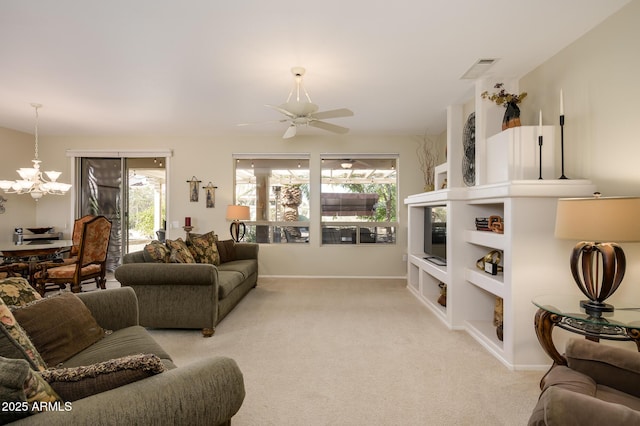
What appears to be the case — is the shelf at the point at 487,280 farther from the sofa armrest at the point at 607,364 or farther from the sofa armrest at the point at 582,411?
the sofa armrest at the point at 582,411

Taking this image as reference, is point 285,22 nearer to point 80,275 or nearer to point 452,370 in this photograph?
point 452,370

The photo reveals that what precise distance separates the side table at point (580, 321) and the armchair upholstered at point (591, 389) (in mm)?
366

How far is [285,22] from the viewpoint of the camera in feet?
7.45

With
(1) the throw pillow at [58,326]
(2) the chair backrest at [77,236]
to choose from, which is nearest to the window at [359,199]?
(2) the chair backrest at [77,236]

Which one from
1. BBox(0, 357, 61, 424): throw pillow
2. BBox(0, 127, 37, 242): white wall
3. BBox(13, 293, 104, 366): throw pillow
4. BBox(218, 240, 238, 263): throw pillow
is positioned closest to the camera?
BBox(0, 357, 61, 424): throw pillow

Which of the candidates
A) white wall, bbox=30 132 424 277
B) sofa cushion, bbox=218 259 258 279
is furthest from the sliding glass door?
sofa cushion, bbox=218 259 258 279

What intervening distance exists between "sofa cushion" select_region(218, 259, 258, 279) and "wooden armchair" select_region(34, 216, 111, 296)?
59.8 inches

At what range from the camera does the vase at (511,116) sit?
2801 mm

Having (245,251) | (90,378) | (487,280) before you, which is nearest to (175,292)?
(245,251)

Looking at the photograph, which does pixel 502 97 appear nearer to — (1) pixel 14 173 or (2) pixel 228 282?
(2) pixel 228 282

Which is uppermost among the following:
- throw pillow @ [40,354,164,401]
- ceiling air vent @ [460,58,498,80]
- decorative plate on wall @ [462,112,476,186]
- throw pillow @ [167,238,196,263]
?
ceiling air vent @ [460,58,498,80]

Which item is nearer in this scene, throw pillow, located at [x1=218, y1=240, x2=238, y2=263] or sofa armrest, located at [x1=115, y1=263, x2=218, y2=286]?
sofa armrest, located at [x1=115, y1=263, x2=218, y2=286]

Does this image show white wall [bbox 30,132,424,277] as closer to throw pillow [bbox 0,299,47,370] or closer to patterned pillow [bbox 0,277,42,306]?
patterned pillow [bbox 0,277,42,306]

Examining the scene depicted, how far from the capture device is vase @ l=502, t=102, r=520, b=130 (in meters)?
2.80
